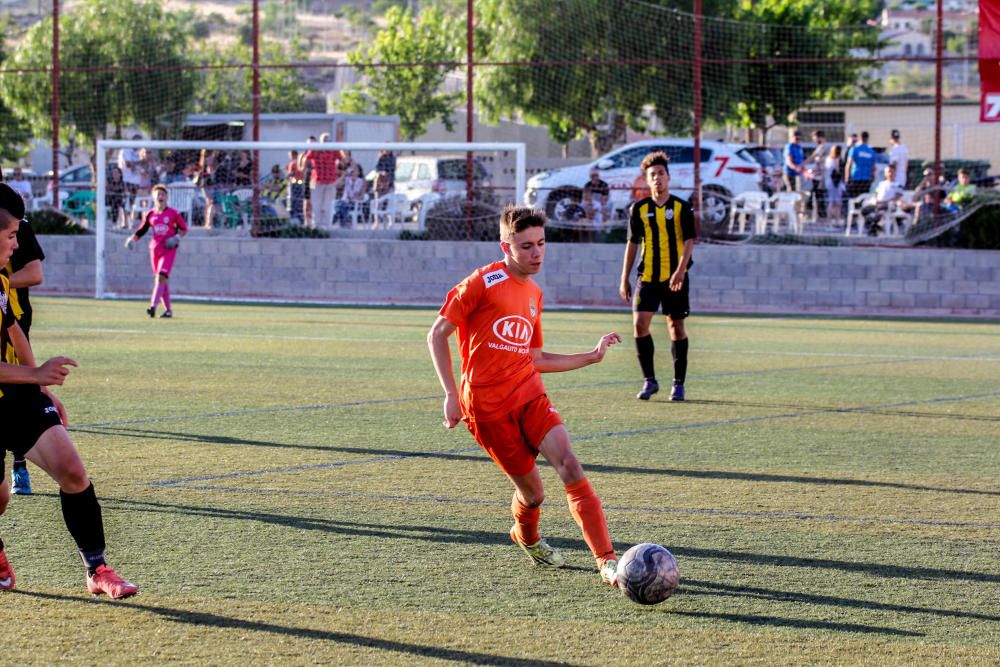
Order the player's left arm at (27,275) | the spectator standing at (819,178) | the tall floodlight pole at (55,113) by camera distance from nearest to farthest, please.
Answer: the player's left arm at (27,275) < the spectator standing at (819,178) < the tall floodlight pole at (55,113)

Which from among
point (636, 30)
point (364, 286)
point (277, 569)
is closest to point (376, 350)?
point (364, 286)

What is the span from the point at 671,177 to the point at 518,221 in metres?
19.1

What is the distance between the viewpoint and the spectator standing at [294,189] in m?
23.1

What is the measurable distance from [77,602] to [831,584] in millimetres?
2978

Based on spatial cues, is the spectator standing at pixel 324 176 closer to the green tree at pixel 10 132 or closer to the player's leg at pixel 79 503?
the player's leg at pixel 79 503

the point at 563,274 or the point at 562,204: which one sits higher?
the point at 562,204

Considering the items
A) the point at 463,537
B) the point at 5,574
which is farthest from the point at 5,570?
the point at 463,537

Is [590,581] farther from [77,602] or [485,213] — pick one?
[485,213]

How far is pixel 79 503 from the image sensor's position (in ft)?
17.2

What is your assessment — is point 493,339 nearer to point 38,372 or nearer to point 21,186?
point 38,372

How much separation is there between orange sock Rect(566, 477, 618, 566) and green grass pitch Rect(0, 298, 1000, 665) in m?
0.20

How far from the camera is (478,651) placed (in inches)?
A: 186

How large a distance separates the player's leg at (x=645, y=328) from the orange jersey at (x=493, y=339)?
18.3 feet

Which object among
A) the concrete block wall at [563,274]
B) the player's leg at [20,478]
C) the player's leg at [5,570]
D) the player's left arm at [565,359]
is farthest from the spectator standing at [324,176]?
the player's leg at [5,570]
